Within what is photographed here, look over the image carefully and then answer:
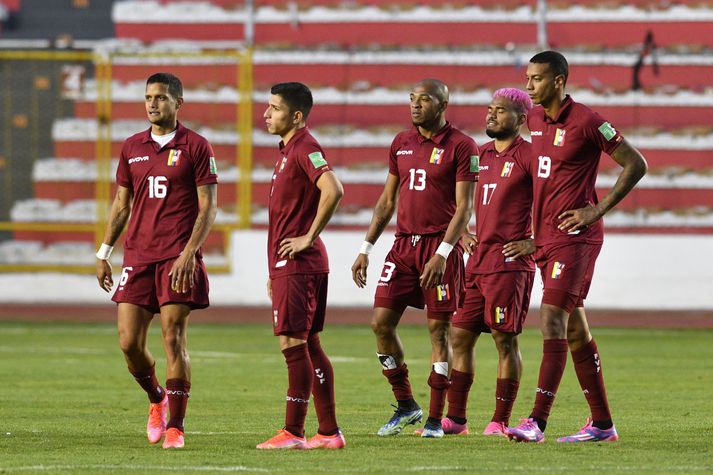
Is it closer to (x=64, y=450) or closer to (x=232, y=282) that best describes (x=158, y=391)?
(x=64, y=450)

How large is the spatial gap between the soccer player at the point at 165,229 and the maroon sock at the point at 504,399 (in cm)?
188

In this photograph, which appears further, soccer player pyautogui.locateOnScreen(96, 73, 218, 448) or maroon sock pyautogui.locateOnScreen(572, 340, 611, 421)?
maroon sock pyautogui.locateOnScreen(572, 340, 611, 421)

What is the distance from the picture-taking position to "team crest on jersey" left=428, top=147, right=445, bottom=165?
8617 mm

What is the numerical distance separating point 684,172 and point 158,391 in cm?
1748

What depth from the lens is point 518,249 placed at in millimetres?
8461

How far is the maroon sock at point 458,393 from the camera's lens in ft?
27.8

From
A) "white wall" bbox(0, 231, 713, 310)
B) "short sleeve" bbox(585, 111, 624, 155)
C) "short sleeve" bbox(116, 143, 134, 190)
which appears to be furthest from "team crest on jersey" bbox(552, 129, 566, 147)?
"white wall" bbox(0, 231, 713, 310)

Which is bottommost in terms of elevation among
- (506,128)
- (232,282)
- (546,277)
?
(232,282)

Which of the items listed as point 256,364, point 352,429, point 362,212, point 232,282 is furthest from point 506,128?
point 362,212

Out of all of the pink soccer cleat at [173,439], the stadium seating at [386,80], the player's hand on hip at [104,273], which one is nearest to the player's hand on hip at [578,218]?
the pink soccer cleat at [173,439]

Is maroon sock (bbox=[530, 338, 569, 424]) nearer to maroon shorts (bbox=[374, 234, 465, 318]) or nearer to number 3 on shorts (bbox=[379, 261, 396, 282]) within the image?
maroon shorts (bbox=[374, 234, 465, 318])

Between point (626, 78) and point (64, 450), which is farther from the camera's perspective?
point (626, 78)

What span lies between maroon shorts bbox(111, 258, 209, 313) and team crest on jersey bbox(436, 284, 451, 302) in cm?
150

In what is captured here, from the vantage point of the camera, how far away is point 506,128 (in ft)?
28.3
